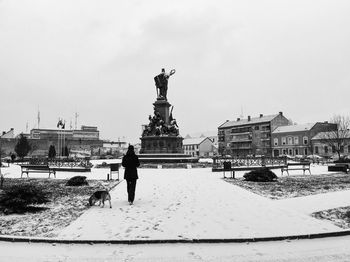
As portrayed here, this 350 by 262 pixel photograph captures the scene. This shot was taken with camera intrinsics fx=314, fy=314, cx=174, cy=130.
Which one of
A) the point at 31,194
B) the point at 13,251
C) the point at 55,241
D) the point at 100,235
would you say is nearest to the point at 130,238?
the point at 100,235

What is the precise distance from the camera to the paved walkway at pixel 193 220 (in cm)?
648

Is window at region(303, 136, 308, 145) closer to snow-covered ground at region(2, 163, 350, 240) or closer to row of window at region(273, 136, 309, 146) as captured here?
row of window at region(273, 136, 309, 146)

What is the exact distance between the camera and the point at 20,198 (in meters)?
9.39

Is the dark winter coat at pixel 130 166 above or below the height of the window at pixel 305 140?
below

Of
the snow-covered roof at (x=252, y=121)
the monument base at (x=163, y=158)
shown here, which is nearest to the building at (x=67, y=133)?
the snow-covered roof at (x=252, y=121)

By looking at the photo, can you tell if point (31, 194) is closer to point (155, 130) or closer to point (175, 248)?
point (175, 248)

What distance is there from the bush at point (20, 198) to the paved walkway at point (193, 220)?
1878 millimetres

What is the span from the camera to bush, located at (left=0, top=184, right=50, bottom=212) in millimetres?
9188

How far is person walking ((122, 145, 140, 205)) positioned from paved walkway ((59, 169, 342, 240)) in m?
0.43

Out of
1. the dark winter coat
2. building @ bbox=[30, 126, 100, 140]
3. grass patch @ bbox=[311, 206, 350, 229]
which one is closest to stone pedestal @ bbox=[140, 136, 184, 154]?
the dark winter coat

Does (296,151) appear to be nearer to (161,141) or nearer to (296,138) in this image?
(296,138)

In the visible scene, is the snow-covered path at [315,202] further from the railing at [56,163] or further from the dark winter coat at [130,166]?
the railing at [56,163]

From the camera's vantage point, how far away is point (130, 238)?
6.14 metres

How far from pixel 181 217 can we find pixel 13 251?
12.9ft
